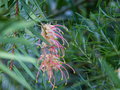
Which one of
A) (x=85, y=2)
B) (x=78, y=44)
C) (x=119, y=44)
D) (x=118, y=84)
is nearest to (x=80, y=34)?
(x=78, y=44)

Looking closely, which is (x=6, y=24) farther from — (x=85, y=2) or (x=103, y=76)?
(x=85, y=2)

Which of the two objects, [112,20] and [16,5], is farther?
[112,20]

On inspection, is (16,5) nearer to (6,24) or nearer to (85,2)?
(6,24)

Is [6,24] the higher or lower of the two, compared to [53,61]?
higher

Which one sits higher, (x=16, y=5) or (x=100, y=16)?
(x=16, y=5)

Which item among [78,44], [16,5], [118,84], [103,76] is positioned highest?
[16,5]

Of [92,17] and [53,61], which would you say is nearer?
[53,61]

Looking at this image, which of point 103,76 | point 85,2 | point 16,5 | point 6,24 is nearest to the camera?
point 6,24

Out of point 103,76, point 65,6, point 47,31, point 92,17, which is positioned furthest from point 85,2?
point 47,31

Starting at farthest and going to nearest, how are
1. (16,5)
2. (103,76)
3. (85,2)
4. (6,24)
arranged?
(85,2) < (103,76) < (16,5) < (6,24)
